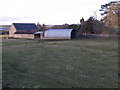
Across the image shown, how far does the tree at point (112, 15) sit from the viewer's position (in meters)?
40.5

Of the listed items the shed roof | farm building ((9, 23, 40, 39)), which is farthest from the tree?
the shed roof

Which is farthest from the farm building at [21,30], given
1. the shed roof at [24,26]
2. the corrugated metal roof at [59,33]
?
the corrugated metal roof at [59,33]

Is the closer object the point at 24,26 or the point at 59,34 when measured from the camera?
the point at 59,34

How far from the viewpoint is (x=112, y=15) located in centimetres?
4206

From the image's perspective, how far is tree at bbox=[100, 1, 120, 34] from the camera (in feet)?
133

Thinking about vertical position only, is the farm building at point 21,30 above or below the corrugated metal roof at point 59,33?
above

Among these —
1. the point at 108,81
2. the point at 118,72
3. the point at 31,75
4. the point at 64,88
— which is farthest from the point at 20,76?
the point at 118,72

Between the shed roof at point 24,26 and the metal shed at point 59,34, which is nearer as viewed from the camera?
the metal shed at point 59,34

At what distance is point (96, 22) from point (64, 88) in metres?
43.7

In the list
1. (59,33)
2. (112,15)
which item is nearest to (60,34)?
(59,33)

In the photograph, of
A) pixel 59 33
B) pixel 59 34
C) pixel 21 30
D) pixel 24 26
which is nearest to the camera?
pixel 59 34

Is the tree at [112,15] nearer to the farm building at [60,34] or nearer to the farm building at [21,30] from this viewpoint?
the farm building at [60,34]

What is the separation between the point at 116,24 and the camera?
40.3m

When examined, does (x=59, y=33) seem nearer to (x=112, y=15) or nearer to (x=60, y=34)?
(x=60, y=34)
